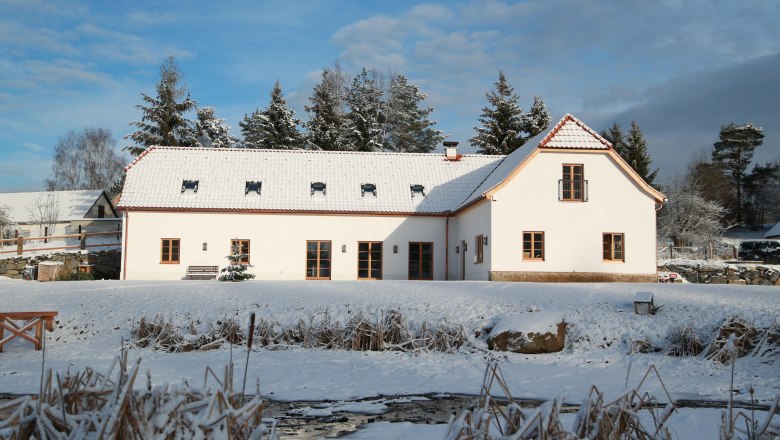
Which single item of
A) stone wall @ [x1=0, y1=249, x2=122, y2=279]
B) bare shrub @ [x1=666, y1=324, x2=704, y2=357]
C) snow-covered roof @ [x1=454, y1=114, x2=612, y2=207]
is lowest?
bare shrub @ [x1=666, y1=324, x2=704, y2=357]

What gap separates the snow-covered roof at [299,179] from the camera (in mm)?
27000

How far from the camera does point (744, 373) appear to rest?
11.5 metres

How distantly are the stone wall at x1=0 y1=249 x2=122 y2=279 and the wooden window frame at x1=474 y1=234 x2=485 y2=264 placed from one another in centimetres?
1572

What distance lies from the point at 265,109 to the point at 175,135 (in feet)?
19.2

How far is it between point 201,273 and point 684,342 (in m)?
18.4

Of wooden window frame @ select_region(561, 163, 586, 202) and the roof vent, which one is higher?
the roof vent

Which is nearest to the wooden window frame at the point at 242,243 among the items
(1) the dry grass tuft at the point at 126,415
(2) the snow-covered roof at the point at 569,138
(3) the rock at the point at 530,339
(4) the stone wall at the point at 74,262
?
(4) the stone wall at the point at 74,262

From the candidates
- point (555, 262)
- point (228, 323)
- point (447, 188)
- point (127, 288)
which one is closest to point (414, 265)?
point (447, 188)

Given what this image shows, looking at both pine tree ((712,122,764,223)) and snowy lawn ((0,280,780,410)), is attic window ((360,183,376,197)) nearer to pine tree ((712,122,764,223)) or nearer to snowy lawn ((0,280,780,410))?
snowy lawn ((0,280,780,410))

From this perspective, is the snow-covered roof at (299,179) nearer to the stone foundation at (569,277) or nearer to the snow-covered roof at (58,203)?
the stone foundation at (569,277)

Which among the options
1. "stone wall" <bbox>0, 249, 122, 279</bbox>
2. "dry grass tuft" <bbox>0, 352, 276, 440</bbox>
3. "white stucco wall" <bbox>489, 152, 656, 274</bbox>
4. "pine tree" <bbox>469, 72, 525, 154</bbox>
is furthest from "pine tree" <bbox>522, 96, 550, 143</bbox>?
"dry grass tuft" <bbox>0, 352, 276, 440</bbox>

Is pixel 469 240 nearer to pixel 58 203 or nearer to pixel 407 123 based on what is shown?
pixel 407 123

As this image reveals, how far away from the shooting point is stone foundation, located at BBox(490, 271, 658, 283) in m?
22.9

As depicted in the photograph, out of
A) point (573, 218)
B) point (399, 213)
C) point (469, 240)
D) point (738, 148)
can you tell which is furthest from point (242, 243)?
point (738, 148)
